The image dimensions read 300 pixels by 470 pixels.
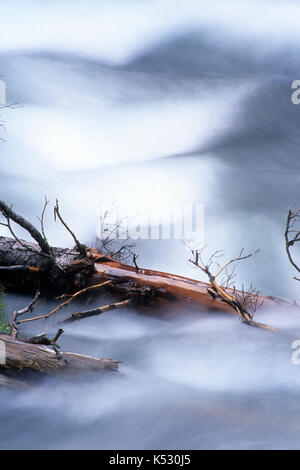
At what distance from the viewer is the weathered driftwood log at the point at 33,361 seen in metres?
1.84

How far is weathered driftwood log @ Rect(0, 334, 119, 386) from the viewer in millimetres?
1837

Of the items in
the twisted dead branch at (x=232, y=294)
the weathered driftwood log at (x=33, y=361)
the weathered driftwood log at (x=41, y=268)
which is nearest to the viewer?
the weathered driftwood log at (x=33, y=361)

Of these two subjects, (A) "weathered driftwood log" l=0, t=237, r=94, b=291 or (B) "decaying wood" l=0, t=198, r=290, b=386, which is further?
(A) "weathered driftwood log" l=0, t=237, r=94, b=291

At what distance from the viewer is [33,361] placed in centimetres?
186

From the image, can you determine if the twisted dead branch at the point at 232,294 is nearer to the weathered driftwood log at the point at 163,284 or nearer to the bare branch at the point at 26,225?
the weathered driftwood log at the point at 163,284

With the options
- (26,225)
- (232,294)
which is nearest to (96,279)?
(26,225)

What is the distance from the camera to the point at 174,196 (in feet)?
13.4

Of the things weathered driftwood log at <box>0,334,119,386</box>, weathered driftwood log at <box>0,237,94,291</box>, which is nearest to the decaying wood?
weathered driftwood log at <box>0,237,94,291</box>

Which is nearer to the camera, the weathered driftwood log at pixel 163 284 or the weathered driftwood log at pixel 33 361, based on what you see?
the weathered driftwood log at pixel 33 361

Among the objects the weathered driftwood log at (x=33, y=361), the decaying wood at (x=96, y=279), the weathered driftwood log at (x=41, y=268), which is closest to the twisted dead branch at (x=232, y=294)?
the decaying wood at (x=96, y=279)

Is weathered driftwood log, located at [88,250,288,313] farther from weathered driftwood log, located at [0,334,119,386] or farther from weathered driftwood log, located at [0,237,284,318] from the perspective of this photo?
weathered driftwood log, located at [0,334,119,386]

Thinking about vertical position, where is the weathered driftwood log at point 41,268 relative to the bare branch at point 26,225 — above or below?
below

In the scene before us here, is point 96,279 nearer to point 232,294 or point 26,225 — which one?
point 26,225
